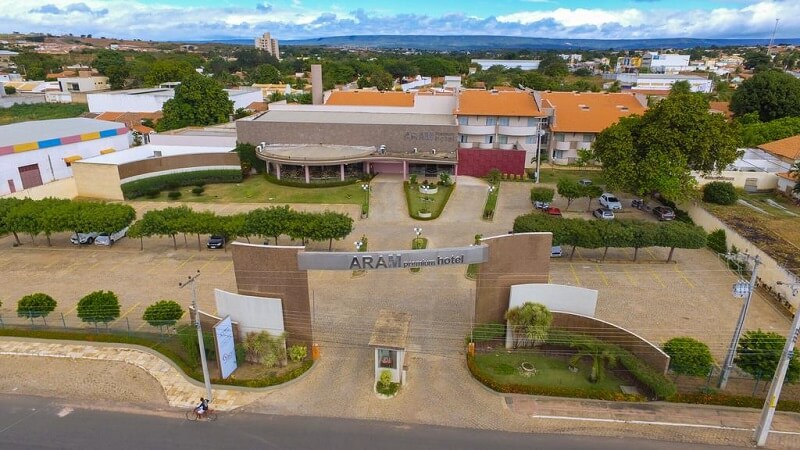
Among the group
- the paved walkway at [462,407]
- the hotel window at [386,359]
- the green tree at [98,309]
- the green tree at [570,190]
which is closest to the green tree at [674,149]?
the green tree at [570,190]

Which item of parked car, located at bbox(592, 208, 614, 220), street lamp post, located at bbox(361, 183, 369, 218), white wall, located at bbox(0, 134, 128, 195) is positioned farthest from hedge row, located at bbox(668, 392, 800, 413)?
white wall, located at bbox(0, 134, 128, 195)

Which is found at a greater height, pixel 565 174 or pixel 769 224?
pixel 769 224

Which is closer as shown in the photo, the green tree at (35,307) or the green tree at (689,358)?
the green tree at (689,358)

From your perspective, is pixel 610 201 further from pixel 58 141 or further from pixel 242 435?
pixel 58 141

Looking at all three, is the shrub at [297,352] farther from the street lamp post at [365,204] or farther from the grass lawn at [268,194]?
the grass lawn at [268,194]

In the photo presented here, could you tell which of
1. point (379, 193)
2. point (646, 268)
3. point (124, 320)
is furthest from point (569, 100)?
point (124, 320)

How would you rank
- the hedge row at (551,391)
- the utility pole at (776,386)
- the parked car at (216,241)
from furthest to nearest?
the parked car at (216,241)
the hedge row at (551,391)
the utility pole at (776,386)

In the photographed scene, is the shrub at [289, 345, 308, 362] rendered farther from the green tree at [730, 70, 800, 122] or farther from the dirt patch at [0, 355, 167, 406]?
the green tree at [730, 70, 800, 122]

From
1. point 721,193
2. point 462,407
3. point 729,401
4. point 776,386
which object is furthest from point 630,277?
point 462,407
